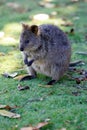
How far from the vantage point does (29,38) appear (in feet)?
17.4

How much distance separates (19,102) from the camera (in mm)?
4609

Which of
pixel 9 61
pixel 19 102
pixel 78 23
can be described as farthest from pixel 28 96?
pixel 78 23

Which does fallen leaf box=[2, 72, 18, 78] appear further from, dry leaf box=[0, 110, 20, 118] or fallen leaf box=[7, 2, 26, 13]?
fallen leaf box=[7, 2, 26, 13]

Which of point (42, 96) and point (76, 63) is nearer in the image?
point (42, 96)

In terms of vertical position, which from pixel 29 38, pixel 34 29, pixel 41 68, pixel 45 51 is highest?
pixel 34 29

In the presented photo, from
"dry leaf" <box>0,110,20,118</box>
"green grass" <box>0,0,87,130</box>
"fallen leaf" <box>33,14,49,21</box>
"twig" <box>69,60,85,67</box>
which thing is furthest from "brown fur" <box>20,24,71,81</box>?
"fallen leaf" <box>33,14,49,21</box>

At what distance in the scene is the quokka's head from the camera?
5.26 m

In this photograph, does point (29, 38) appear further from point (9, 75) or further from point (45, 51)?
point (9, 75)

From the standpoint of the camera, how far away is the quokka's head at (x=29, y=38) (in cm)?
526

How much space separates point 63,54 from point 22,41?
0.55 m

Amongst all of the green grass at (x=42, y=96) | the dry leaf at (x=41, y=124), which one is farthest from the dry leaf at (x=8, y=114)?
the dry leaf at (x=41, y=124)

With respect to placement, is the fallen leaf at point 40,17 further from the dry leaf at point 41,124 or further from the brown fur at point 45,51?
the dry leaf at point 41,124

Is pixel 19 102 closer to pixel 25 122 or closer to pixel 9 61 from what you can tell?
pixel 25 122

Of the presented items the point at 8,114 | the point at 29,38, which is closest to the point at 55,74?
the point at 29,38
